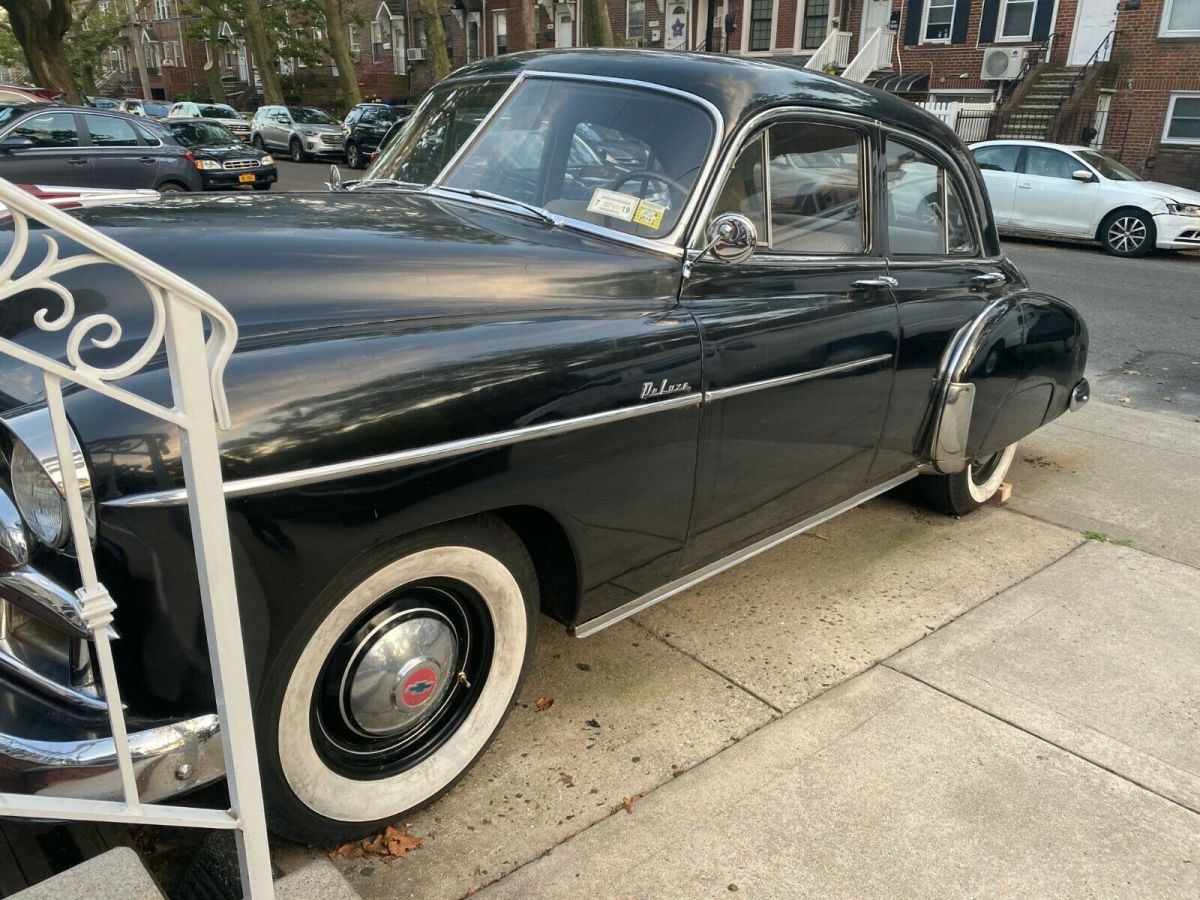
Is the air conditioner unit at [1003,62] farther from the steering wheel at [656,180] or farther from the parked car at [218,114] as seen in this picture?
the steering wheel at [656,180]

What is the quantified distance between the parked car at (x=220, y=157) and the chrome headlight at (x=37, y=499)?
16072 mm

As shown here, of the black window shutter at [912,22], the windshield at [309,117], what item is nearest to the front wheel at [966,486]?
the black window shutter at [912,22]

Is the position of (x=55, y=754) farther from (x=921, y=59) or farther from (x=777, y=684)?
(x=921, y=59)

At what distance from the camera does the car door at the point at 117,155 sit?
1253 centimetres

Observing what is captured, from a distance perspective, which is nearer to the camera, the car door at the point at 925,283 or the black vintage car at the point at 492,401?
the black vintage car at the point at 492,401

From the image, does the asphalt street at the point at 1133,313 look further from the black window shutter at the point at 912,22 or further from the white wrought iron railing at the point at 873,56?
the black window shutter at the point at 912,22

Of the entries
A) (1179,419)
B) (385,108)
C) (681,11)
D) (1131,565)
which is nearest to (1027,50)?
(681,11)

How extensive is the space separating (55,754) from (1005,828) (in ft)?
7.52

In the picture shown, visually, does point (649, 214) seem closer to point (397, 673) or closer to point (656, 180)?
point (656, 180)

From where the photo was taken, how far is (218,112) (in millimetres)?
29047

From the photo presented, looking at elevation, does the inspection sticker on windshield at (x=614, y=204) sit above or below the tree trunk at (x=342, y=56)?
below

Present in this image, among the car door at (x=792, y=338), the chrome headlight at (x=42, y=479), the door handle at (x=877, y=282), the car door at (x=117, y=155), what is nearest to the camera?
the chrome headlight at (x=42, y=479)

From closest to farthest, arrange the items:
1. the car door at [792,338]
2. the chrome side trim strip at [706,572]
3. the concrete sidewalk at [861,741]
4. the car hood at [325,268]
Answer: the car hood at [325,268] → the concrete sidewalk at [861,741] → the chrome side trim strip at [706,572] → the car door at [792,338]

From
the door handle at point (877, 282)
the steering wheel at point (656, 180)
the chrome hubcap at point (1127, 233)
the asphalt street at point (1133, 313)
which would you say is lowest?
the asphalt street at point (1133, 313)
